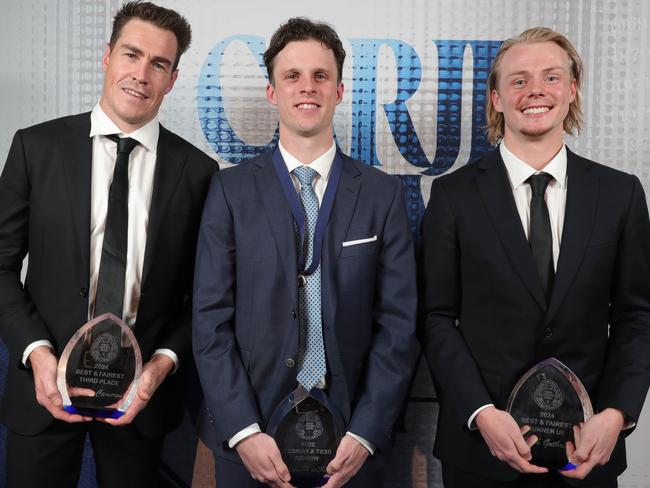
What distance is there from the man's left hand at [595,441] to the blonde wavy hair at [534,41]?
1072 mm

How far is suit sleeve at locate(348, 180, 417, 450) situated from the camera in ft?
7.55

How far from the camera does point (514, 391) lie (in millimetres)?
2223

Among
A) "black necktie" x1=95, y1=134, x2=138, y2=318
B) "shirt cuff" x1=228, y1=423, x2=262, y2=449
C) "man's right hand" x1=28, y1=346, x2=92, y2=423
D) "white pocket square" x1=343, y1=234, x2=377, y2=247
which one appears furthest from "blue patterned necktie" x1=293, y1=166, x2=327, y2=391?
"man's right hand" x1=28, y1=346, x2=92, y2=423

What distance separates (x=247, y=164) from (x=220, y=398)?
81 cm

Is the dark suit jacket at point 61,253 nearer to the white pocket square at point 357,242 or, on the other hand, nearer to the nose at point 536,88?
the white pocket square at point 357,242

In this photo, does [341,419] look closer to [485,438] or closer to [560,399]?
[485,438]

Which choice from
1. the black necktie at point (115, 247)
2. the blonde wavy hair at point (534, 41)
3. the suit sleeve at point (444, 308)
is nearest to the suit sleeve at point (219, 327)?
the black necktie at point (115, 247)

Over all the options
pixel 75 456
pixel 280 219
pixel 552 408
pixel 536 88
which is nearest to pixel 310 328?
pixel 280 219

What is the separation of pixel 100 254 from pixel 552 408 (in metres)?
1.51

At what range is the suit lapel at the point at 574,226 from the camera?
2.33m

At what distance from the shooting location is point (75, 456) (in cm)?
245

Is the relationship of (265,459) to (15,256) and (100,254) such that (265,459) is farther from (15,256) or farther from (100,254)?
(15,256)

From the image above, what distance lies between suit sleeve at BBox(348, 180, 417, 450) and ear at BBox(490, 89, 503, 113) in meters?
0.50

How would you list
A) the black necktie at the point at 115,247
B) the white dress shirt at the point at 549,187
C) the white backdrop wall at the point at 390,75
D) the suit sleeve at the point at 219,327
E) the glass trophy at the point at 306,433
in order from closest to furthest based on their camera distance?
the glass trophy at the point at 306,433 → the suit sleeve at the point at 219,327 → the black necktie at the point at 115,247 → the white dress shirt at the point at 549,187 → the white backdrop wall at the point at 390,75
